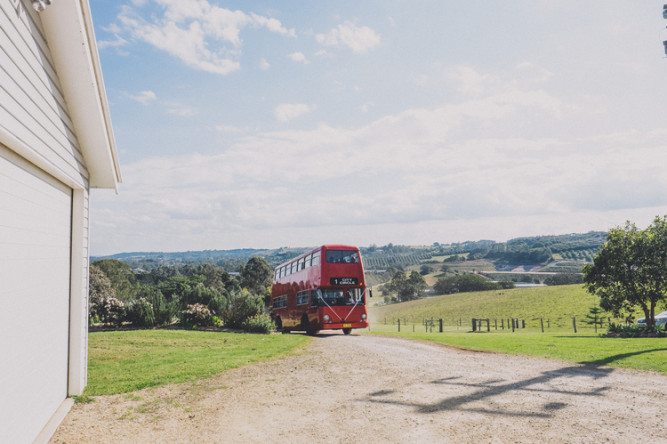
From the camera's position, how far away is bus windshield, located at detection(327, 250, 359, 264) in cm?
2079

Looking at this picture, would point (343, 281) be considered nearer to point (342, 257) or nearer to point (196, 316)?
point (342, 257)

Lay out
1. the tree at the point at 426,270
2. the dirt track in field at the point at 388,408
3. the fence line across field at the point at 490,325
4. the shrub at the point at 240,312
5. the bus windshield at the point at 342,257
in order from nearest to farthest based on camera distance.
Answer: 1. the dirt track in field at the point at 388,408
2. the bus windshield at the point at 342,257
3. the shrub at the point at 240,312
4. the fence line across field at the point at 490,325
5. the tree at the point at 426,270

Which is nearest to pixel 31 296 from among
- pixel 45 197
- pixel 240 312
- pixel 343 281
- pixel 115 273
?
pixel 45 197

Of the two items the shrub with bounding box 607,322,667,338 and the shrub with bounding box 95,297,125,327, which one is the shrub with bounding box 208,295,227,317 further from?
the shrub with bounding box 607,322,667,338

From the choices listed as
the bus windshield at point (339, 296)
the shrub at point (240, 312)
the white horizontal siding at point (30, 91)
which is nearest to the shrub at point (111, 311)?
the shrub at point (240, 312)

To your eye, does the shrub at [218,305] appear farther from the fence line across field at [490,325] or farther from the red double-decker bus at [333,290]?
the fence line across field at [490,325]

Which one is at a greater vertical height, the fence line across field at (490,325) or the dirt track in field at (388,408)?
the dirt track in field at (388,408)

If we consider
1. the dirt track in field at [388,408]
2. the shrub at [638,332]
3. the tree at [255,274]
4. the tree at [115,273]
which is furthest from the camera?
the tree at [255,274]

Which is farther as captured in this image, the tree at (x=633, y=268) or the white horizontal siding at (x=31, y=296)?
the tree at (x=633, y=268)

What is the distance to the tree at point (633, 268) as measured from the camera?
23625mm

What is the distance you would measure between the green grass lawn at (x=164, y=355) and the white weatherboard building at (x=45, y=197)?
1326 mm

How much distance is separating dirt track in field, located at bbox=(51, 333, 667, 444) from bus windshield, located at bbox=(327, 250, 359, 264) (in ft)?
35.0

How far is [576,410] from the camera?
663 cm

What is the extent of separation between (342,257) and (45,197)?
1572cm
